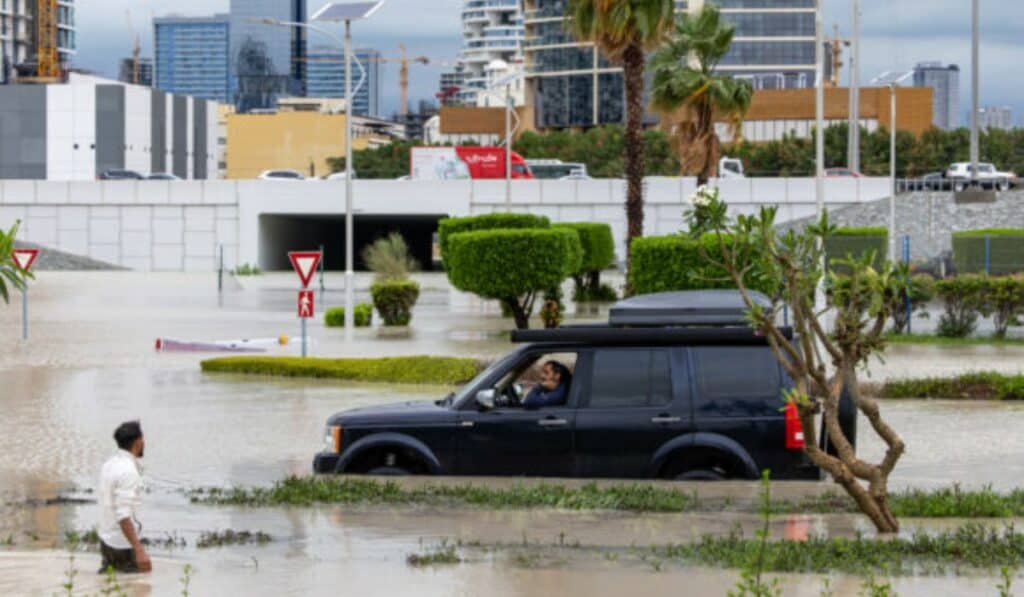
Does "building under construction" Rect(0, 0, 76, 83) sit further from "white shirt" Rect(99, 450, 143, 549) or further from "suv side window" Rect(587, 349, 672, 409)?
"white shirt" Rect(99, 450, 143, 549)

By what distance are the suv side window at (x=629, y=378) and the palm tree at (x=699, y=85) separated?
38.4 metres

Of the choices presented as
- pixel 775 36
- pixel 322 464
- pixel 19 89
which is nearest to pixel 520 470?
pixel 322 464

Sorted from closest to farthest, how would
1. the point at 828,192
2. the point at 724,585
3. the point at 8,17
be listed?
the point at 724,585 → the point at 828,192 → the point at 8,17

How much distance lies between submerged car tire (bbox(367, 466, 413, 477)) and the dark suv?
13mm

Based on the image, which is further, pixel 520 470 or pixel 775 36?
pixel 775 36

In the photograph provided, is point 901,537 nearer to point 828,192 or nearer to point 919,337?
point 919,337

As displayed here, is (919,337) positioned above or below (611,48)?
below

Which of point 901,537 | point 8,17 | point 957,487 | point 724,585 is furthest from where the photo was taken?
point 8,17

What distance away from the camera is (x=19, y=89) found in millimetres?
118312

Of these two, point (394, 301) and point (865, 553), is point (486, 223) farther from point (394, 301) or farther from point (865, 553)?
point (865, 553)

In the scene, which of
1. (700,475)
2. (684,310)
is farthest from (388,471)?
(684,310)

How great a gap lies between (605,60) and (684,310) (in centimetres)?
14914

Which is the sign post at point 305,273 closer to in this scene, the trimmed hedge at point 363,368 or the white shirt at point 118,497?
the trimmed hedge at point 363,368

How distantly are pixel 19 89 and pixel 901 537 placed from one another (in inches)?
4453
